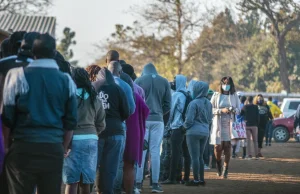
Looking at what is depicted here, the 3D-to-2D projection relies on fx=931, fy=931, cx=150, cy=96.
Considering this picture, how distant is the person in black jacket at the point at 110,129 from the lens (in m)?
10.9

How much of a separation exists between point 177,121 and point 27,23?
26149 mm

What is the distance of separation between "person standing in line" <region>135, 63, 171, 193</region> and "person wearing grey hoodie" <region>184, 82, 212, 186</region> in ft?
3.28

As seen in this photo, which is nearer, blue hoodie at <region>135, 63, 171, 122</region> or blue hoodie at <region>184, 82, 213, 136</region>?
blue hoodie at <region>135, 63, 171, 122</region>

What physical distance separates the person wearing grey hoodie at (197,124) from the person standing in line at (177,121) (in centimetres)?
30

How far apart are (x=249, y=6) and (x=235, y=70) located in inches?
1052

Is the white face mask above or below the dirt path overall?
above

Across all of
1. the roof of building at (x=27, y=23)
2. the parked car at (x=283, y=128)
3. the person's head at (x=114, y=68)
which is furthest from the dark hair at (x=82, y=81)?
the parked car at (x=283, y=128)

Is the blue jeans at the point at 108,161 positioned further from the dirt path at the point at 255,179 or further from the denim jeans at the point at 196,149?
the denim jeans at the point at 196,149

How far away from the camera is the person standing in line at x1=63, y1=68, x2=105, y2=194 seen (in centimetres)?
984

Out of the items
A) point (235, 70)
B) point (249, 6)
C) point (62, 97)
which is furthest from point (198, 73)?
point (62, 97)

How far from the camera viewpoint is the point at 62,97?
297 inches

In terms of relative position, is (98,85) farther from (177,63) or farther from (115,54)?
(177,63)

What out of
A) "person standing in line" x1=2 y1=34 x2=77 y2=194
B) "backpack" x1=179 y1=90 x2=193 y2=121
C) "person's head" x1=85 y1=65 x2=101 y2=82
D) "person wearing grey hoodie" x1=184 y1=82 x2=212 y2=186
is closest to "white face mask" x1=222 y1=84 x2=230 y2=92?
"backpack" x1=179 y1=90 x2=193 y2=121

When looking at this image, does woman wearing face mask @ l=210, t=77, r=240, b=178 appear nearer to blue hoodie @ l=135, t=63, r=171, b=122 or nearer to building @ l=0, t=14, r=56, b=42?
blue hoodie @ l=135, t=63, r=171, b=122
